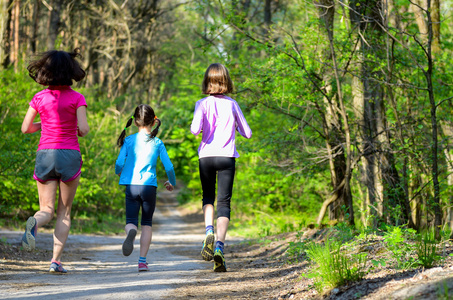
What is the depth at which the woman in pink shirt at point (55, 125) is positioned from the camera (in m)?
5.15

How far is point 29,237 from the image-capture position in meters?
4.64

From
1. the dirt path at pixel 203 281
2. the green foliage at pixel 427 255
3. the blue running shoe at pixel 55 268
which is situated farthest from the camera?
the blue running shoe at pixel 55 268

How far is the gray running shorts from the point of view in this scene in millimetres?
5129

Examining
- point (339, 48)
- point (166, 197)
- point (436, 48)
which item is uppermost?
Answer: point (436, 48)

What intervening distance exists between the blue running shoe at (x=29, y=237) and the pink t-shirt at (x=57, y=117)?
0.83m

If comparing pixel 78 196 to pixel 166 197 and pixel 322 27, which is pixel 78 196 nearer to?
pixel 322 27

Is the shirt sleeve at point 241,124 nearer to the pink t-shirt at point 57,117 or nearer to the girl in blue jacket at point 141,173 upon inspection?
the girl in blue jacket at point 141,173

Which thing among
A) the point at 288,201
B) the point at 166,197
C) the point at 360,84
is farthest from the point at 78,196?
the point at 166,197

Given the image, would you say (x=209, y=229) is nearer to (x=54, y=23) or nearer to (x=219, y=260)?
(x=219, y=260)

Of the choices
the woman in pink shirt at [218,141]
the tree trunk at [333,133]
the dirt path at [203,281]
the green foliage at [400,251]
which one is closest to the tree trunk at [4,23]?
the dirt path at [203,281]

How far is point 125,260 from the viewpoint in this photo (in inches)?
Answer: 295

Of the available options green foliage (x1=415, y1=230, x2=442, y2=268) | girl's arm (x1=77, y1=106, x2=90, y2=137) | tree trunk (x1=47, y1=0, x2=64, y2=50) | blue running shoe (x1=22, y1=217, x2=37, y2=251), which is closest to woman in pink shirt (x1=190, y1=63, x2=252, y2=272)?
girl's arm (x1=77, y1=106, x2=90, y2=137)

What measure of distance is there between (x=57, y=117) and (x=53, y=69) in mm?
495

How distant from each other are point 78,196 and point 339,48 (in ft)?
31.9
